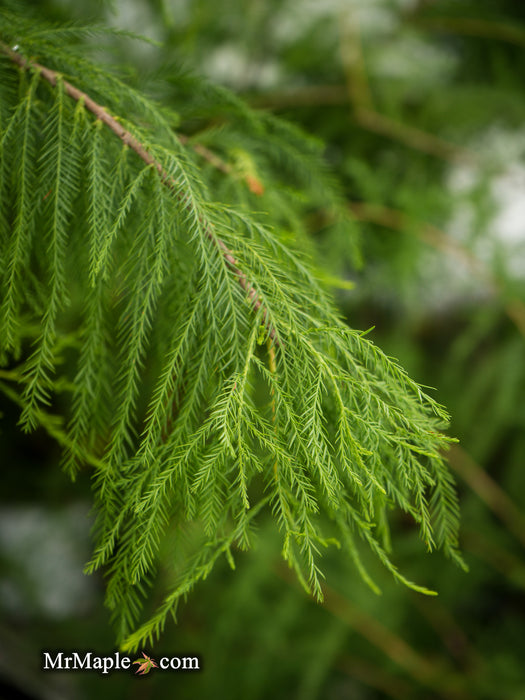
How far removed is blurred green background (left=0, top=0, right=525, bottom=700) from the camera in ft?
5.20

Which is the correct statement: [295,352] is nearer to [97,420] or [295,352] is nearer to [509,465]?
[97,420]

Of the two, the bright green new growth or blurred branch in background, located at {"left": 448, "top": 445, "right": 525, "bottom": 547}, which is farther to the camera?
blurred branch in background, located at {"left": 448, "top": 445, "right": 525, "bottom": 547}

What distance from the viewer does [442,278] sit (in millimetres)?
1742

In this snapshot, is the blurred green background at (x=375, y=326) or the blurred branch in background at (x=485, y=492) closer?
the blurred green background at (x=375, y=326)

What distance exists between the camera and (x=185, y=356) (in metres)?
0.55

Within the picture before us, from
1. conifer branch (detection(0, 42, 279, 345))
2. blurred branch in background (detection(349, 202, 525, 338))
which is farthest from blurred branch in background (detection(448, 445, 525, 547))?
conifer branch (detection(0, 42, 279, 345))

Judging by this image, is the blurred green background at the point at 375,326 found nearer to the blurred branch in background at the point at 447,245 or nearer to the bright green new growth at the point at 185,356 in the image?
the blurred branch in background at the point at 447,245

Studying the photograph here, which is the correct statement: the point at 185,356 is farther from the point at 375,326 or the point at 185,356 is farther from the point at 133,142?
the point at 375,326

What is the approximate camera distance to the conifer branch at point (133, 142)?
0.55 meters

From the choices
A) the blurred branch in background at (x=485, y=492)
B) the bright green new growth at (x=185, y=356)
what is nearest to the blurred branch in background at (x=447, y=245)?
the blurred branch in background at (x=485, y=492)

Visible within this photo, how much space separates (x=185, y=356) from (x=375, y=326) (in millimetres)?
1081

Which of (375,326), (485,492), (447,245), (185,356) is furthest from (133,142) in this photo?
(485,492)

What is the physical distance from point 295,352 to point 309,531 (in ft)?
0.66

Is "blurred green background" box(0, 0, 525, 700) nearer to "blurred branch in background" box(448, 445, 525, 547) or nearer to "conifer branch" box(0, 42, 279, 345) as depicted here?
"blurred branch in background" box(448, 445, 525, 547)
